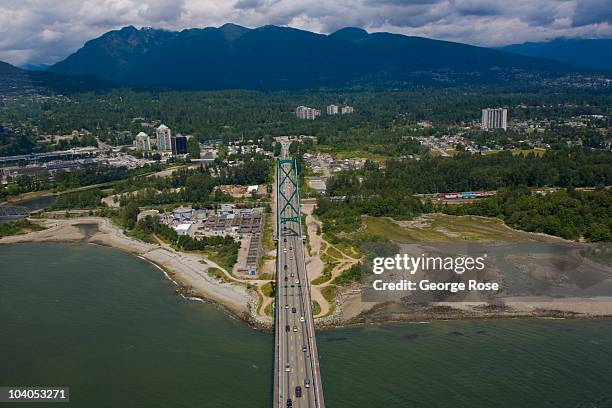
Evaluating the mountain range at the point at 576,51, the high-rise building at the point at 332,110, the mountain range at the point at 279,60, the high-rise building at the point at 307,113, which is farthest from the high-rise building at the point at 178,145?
the mountain range at the point at 576,51

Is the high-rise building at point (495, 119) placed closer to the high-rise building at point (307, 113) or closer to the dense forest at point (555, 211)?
the high-rise building at point (307, 113)

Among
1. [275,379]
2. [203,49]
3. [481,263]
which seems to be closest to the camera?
[275,379]

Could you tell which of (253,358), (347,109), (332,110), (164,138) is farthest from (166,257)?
(347,109)

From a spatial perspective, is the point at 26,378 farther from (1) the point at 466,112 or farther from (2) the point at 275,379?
(1) the point at 466,112

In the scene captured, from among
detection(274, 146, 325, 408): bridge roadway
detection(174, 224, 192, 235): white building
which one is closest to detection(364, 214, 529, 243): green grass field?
detection(274, 146, 325, 408): bridge roadway

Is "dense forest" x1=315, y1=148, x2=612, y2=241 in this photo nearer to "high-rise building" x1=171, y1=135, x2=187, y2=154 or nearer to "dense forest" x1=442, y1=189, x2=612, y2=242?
"dense forest" x1=442, y1=189, x2=612, y2=242

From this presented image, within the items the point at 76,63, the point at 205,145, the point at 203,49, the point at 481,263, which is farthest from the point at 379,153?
the point at 76,63
